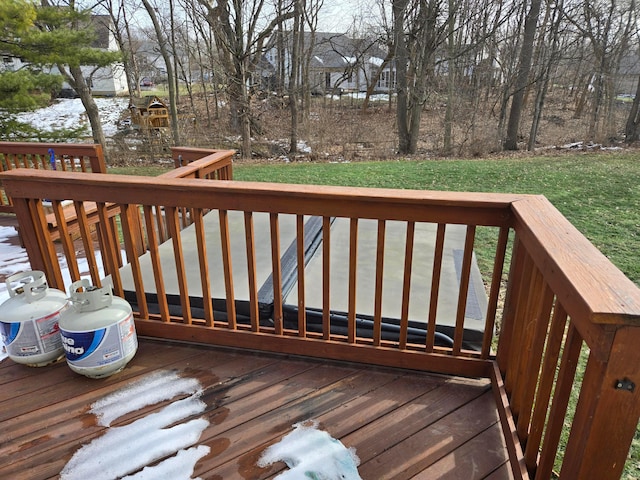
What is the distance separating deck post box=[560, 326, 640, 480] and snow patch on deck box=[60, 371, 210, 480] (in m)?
1.27

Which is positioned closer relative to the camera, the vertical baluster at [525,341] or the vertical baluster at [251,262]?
the vertical baluster at [525,341]

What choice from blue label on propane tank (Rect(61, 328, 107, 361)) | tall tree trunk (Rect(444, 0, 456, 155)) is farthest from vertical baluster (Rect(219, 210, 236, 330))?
tall tree trunk (Rect(444, 0, 456, 155))

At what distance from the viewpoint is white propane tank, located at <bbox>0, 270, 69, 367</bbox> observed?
197 centimetres

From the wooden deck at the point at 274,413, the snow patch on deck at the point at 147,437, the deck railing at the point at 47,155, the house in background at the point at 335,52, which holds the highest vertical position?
the house in background at the point at 335,52

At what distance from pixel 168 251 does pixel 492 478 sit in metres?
2.61

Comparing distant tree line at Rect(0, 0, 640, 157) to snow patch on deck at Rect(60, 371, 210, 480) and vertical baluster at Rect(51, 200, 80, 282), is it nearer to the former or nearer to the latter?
vertical baluster at Rect(51, 200, 80, 282)

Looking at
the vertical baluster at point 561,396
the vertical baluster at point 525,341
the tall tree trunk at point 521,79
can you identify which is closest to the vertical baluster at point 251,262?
the vertical baluster at point 525,341

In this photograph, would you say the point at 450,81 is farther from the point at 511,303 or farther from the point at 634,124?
the point at 511,303

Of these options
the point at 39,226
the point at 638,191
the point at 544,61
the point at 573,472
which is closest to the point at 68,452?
the point at 39,226

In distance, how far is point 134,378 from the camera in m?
2.03

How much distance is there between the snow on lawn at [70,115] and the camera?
20016 mm

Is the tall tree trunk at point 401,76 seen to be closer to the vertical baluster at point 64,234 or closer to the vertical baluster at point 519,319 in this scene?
the vertical baluster at point 64,234

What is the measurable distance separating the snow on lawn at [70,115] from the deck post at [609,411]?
796 inches

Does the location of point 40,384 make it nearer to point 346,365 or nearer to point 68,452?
point 68,452
